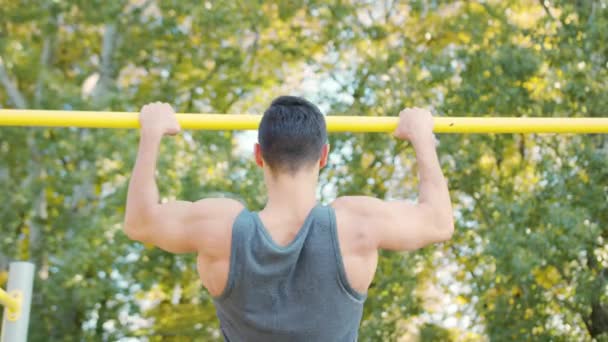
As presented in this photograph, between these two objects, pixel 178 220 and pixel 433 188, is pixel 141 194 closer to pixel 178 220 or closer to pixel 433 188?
pixel 178 220

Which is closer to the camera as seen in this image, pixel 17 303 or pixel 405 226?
pixel 405 226

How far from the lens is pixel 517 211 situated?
861 centimetres

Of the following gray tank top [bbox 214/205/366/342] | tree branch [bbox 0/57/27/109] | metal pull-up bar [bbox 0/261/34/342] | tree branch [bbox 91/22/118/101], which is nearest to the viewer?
gray tank top [bbox 214/205/366/342]

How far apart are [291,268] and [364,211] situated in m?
0.20

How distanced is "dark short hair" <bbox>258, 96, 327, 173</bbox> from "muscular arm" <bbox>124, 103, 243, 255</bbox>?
12cm

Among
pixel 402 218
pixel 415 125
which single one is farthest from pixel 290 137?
pixel 415 125

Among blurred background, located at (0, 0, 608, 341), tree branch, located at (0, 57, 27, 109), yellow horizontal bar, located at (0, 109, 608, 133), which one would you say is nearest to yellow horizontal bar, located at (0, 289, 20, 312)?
yellow horizontal bar, located at (0, 109, 608, 133)

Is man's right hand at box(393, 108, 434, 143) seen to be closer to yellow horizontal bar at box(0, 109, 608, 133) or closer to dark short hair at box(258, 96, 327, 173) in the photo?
yellow horizontal bar at box(0, 109, 608, 133)

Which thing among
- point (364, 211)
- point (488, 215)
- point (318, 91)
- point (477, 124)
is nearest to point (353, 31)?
point (318, 91)

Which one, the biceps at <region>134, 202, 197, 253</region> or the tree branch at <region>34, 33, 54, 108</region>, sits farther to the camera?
the tree branch at <region>34, 33, 54, 108</region>

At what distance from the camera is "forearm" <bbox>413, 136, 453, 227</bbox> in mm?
1896

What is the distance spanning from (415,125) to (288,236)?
0.55 meters

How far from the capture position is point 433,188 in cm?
194

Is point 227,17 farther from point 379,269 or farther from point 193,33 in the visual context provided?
point 379,269
